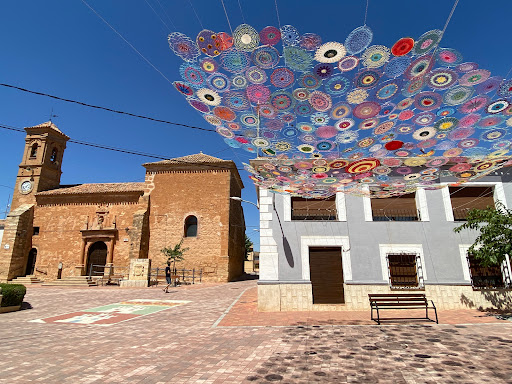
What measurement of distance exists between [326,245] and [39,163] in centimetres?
2918

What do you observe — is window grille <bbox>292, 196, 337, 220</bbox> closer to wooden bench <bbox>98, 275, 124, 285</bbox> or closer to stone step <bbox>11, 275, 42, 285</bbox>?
wooden bench <bbox>98, 275, 124, 285</bbox>

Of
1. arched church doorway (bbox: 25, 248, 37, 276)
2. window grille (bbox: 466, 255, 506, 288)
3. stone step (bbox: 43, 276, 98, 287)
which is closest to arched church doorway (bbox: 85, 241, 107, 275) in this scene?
stone step (bbox: 43, 276, 98, 287)

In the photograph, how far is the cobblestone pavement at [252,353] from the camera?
410cm

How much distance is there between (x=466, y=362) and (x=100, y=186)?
28.6 metres

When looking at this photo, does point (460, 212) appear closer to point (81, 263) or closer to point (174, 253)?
point (174, 253)

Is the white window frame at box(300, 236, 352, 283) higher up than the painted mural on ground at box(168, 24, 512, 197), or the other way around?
the painted mural on ground at box(168, 24, 512, 197)

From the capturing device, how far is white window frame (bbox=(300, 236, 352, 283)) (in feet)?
31.3

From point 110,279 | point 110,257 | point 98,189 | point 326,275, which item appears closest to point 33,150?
point 98,189

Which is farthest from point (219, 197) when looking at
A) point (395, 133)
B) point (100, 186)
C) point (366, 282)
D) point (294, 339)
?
point (395, 133)

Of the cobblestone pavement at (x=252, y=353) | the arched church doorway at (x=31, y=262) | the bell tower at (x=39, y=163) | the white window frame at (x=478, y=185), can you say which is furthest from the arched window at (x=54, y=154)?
the white window frame at (x=478, y=185)

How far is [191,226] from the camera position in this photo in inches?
912

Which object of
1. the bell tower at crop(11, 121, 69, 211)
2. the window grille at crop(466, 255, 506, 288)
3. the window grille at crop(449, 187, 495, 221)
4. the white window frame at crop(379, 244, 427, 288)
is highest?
the bell tower at crop(11, 121, 69, 211)

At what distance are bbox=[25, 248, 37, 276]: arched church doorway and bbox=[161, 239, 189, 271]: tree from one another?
12.6 m

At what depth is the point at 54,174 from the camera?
92.7 ft
